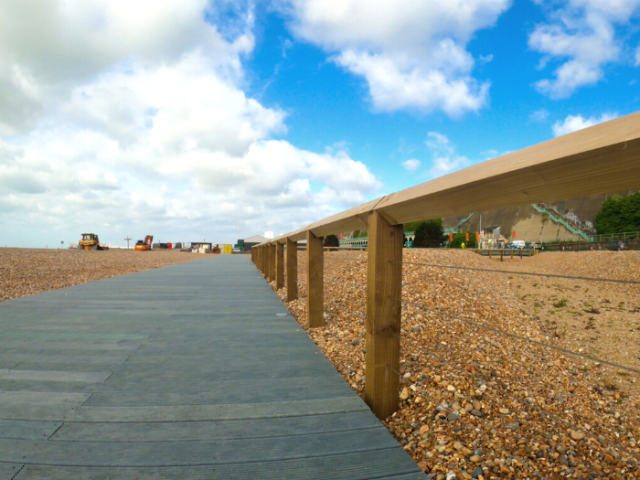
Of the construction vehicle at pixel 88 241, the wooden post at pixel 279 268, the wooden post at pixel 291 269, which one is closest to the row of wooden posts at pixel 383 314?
the wooden post at pixel 291 269

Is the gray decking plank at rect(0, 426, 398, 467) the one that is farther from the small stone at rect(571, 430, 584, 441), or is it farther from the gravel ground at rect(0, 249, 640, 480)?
the small stone at rect(571, 430, 584, 441)

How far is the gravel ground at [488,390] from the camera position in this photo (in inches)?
79.0

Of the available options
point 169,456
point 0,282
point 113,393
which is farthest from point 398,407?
point 0,282

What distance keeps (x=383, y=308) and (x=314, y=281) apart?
2.26 meters

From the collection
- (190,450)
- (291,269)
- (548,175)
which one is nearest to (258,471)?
(190,450)

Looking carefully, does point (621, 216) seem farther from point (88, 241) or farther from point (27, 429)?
point (88, 241)

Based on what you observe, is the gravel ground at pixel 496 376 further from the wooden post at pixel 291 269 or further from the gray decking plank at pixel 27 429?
the gray decking plank at pixel 27 429

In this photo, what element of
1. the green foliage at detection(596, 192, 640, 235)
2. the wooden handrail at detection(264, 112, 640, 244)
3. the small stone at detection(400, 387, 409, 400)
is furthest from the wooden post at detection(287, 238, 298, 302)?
the green foliage at detection(596, 192, 640, 235)

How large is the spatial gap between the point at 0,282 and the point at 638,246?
3185 centimetres

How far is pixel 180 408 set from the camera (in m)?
2.00

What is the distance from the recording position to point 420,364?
131 inches

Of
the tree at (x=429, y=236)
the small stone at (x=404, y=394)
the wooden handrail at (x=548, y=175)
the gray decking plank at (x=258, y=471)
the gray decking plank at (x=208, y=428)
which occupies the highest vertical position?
the tree at (x=429, y=236)

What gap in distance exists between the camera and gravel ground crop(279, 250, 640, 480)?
2.01 metres

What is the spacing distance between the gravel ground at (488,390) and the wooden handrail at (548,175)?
82cm
